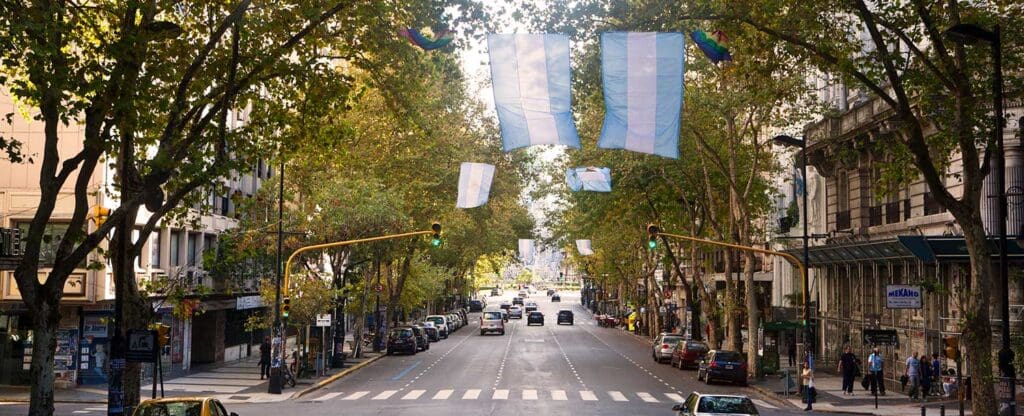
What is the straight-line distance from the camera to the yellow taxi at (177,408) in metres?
19.5

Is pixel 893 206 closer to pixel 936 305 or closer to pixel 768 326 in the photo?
pixel 936 305

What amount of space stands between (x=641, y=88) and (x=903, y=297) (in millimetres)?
16316

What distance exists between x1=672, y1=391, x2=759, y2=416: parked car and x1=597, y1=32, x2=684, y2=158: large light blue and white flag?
5312mm

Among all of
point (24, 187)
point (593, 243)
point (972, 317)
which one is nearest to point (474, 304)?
point (593, 243)

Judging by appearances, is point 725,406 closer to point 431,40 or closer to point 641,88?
point 641,88

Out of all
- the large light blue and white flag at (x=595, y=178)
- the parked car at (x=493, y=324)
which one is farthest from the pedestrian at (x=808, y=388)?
the parked car at (x=493, y=324)

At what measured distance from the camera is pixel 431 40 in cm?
2178

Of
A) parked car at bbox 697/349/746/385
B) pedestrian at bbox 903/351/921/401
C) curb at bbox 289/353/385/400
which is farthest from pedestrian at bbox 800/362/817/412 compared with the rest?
curb at bbox 289/353/385/400

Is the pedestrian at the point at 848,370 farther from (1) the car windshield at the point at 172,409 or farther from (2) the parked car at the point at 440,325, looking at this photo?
(2) the parked car at the point at 440,325

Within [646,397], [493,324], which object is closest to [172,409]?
[646,397]

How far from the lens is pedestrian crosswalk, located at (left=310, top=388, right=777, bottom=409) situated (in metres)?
34.6

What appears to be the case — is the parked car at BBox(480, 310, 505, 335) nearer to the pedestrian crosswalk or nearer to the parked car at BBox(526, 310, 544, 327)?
the parked car at BBox(526, 310, 544, 327)

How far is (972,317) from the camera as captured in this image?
20594 mm

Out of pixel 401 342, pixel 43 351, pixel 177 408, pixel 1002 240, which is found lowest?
pixel 401 342
